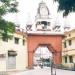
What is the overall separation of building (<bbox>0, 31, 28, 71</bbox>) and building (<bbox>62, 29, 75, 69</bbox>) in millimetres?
6929

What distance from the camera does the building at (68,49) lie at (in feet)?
189

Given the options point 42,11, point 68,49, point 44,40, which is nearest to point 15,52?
point 44,40

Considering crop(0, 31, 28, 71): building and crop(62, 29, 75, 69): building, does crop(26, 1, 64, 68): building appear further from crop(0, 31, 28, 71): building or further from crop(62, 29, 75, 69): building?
crop(0, 31, 28, 71): building

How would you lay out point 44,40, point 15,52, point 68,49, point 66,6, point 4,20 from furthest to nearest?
point 44,40 < point 68,49 < point 15,52 < point 4,20 < point 66,6

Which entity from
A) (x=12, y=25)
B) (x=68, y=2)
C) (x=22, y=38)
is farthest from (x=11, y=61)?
(x=68, y=2)

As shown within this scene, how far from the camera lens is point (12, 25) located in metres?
16.5

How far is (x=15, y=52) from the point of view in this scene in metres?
51.0

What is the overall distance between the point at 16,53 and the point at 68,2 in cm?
3888

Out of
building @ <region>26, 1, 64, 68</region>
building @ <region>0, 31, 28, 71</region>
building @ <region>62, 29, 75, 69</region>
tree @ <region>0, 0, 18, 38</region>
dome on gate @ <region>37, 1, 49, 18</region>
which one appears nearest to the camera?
tree @ <region>0, 0, 18, 38</region>

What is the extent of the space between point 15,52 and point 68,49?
12246 mm

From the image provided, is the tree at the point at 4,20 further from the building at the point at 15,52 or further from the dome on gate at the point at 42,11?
the dome on gate at the point at 42,11

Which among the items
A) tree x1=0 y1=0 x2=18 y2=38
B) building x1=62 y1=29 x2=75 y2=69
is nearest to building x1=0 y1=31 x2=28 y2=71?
building x1=62 y1=29 x2=75 y2=69

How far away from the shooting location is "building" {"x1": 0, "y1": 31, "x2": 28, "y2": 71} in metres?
47.3

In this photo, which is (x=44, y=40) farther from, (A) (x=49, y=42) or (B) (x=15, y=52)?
(B) (x=15, y=52)
